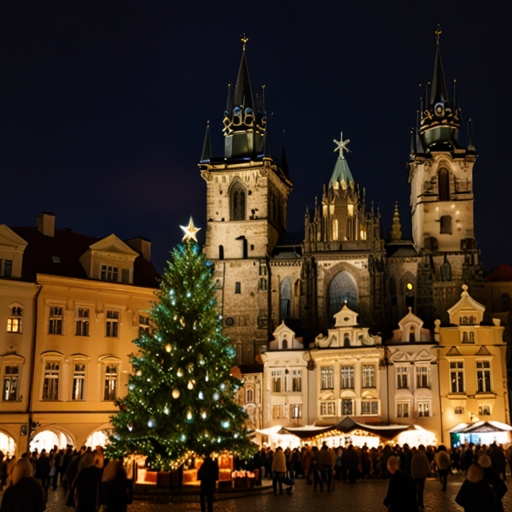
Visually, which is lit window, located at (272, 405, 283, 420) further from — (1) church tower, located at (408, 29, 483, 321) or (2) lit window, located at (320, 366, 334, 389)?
(1) church tower, located at (408, 29, 483, 321)

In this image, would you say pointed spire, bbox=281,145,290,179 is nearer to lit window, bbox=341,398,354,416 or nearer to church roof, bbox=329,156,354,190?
church roof, bbox=329,156,354,190

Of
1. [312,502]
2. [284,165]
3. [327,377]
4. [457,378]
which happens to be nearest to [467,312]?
[457,378]

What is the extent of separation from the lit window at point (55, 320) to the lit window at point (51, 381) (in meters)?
1.55

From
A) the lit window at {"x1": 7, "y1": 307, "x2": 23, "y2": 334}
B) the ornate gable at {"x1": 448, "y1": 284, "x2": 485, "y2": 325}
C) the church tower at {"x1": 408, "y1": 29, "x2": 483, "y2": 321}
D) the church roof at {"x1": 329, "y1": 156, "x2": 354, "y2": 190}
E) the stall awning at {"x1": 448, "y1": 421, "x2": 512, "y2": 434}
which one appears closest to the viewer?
the lit window at {"x1": 7, "y1": 307, "x2": 23, "y2": 334}

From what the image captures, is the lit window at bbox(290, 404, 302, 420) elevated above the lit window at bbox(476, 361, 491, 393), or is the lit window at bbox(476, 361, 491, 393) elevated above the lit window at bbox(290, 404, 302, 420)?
the lit window at bbox(476, 361, 491, 393)

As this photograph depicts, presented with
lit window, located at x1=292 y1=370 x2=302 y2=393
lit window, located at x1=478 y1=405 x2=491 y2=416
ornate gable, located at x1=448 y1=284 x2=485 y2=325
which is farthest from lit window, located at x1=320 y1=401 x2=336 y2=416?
ornate gable, located at x1=448 y1=284 x2=485 y2=325

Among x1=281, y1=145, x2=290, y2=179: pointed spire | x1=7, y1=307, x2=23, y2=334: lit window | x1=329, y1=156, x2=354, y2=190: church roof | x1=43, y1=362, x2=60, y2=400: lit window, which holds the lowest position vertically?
x1=43, y1=362, x2=60, y2=400: lit window

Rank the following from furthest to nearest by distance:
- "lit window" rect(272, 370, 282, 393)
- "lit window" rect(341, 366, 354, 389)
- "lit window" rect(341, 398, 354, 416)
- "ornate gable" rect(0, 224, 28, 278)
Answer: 1. "lit window" rect(272, 370, 282, 393)
2. "lit window" rect(341, 366, 354, 389)
3. "lit window" rect(341, 398, 354, 416)
4. "ornate gable" rect(0, 224, 28, 278)

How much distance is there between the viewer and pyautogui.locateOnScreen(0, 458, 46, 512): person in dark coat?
9.63 meters

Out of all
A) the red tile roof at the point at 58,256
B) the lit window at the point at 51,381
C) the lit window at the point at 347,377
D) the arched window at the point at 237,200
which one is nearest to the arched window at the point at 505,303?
the arched window at the point at 237,200

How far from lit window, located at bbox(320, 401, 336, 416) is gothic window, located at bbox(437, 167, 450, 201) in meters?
25.9

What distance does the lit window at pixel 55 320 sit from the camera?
1602 inches

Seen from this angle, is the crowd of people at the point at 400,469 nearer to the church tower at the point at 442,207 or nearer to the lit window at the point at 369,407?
the lit window at the point at 369,407

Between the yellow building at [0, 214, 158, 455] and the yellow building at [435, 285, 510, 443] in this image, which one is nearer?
the yellow building at [0, 214, 158, 455]
